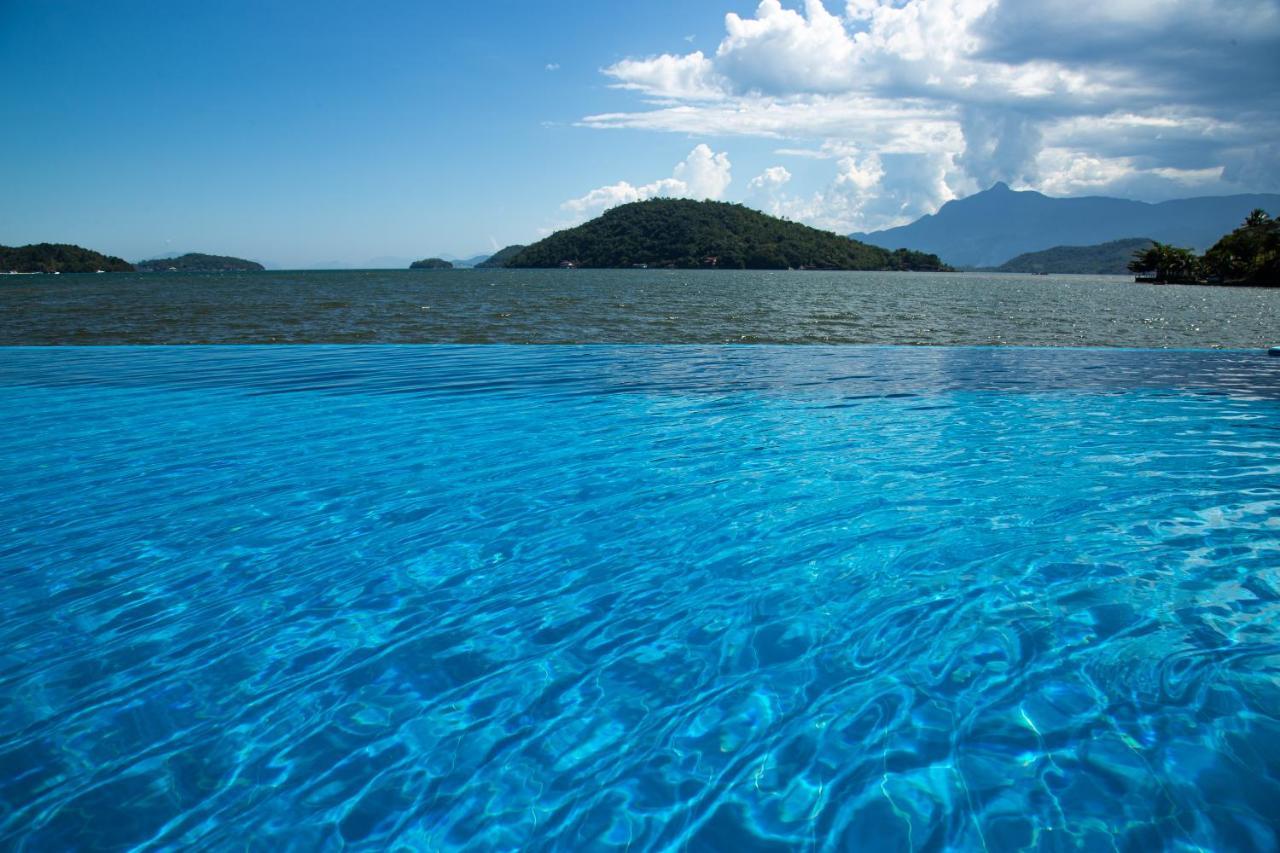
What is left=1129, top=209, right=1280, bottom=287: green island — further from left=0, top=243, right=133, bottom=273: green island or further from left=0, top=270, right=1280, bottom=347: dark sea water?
left=0, top=243, right=133, bottom=273: green island

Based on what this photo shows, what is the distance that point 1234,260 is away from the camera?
10150 centimetres

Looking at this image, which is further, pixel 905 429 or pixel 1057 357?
pixel 1057 357

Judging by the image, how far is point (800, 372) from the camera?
18219 mm

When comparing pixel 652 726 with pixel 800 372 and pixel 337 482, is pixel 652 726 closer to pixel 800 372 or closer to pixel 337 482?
pixel 337 482

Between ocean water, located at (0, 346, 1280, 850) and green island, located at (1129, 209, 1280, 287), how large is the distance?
10969 centimetres

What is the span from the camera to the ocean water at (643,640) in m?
3.73

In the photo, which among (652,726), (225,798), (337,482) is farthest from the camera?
(337,482)

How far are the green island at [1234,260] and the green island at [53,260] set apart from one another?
232m

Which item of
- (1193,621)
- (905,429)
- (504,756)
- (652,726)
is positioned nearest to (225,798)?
(504,756)

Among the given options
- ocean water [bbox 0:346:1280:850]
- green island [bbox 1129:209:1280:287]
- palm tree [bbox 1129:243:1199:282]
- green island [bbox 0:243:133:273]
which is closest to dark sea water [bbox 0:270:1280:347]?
ocean water [bbox 0:346:1280:850]

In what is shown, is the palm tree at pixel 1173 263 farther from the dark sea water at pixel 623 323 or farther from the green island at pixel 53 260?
the green island at pixel 53 260

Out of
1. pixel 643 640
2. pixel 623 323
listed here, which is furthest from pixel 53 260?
pixel 643 640

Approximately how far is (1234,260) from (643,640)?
427ft

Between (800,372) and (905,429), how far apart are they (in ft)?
21.8
